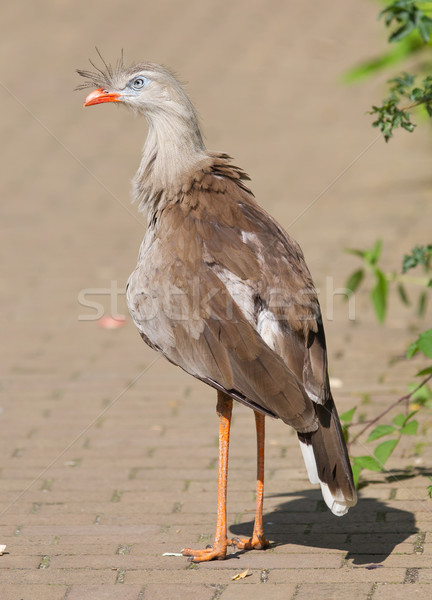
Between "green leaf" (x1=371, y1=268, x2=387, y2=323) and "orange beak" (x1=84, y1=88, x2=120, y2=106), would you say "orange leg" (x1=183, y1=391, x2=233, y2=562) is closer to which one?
"orange beak" (x1=84, y1=88, x2=120, y2=106)

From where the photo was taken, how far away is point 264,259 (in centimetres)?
442

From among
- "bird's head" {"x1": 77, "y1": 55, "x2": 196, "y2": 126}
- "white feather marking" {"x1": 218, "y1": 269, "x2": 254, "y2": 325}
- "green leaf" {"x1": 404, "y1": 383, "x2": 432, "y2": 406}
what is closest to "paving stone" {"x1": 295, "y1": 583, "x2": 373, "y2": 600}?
"white feather marking" {"x1": 218, "y1": 269, "x2": 254, "y2": 325}

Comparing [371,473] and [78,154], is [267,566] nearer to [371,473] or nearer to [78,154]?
[371,473]

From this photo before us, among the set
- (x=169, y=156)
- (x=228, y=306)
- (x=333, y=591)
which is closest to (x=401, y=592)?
(x=333, y=591)

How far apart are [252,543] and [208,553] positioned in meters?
0.26

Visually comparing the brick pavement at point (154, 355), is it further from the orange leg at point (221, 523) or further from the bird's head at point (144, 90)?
the bird's head at point (144, 90)

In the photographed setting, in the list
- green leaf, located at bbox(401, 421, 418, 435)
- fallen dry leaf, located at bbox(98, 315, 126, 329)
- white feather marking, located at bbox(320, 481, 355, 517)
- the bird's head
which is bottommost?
white feather marking, located at bbox(320, 481, 355, 517)

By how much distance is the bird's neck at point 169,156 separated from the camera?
477cm

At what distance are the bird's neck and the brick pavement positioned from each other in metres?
1.67

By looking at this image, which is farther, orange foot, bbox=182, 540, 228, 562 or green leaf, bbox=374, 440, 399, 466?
green leaf, bbox=374, 440, 399, 466

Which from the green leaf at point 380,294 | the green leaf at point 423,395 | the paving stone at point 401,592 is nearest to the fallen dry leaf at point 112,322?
the green leaf at point 380,294

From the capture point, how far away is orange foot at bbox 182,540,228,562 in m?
4.20

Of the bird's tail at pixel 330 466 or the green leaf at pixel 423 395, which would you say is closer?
the bird's tail at pixel 330 466

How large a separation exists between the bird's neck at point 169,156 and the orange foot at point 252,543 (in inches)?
70.2
